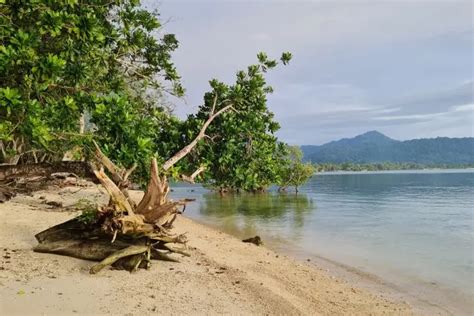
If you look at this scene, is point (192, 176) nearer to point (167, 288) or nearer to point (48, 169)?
point (167, 288)

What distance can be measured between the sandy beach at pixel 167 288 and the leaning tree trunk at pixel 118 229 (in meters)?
0.28

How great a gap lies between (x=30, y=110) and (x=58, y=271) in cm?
342

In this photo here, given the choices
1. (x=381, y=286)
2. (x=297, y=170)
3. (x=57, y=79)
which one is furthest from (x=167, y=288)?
(x=297, y=170)

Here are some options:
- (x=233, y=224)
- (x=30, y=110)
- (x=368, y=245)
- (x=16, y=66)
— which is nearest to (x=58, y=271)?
(x=30, y=110)

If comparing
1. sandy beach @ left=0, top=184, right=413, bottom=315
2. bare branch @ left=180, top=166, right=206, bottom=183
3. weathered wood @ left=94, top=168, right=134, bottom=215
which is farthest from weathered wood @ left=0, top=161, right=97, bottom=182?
bare branch @ left=180, top=166, right=206, bottom=183

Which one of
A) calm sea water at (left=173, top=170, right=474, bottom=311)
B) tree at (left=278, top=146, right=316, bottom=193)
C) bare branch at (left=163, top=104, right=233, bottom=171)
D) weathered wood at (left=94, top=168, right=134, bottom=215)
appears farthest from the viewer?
tree at (left=278, top=146, right=316, bottom=193)

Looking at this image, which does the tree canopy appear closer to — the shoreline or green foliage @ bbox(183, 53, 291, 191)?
green foliage @ bbox(183, 53, 291, 191)

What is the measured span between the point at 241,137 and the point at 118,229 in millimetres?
4370

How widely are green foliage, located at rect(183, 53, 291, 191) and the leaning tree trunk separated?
196 cm

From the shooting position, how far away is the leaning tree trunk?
8.77 meters

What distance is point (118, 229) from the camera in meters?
8.76

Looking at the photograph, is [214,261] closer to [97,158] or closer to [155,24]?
[97,158]

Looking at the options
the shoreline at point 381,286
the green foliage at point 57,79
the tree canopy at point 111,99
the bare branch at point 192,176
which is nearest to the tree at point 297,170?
the shoreline at point 381,286

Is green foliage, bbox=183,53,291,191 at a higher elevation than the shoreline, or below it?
higher
